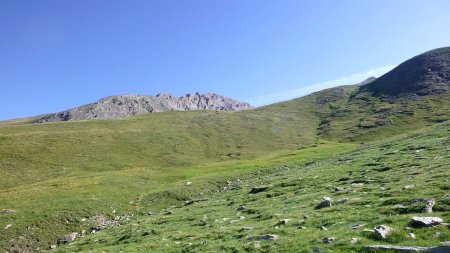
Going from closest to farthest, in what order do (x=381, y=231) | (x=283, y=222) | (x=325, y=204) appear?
(x=381, y=231) → (x=283, y=222) → (x=325, y=204)

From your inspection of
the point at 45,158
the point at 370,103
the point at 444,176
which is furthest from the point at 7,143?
the point at 370,103

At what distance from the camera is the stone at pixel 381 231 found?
53.2ft

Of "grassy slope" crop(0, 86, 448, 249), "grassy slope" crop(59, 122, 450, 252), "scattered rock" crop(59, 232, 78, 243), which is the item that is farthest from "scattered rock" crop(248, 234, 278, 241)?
"grassy slope" crop(0, 86, 448, 249)

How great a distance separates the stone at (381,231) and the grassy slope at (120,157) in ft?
105

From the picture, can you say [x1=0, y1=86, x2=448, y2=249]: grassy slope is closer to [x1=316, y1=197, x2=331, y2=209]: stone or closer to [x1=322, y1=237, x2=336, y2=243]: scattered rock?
[x1=316, y1=197, x2=331, y2=209]: stone

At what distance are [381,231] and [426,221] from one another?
2.07m

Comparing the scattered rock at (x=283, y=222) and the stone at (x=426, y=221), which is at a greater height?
the stone at (x=426, y=221)

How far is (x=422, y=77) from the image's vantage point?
17125cm

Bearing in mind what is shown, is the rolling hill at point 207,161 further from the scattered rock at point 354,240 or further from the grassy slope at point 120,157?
the scattered rock at point 354,240

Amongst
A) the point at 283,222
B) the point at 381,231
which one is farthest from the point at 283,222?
the point at 381,231

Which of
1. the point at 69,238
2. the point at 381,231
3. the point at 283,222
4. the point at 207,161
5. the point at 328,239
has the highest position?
the point at 381,231

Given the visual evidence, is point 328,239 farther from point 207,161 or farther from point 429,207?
point 207,161

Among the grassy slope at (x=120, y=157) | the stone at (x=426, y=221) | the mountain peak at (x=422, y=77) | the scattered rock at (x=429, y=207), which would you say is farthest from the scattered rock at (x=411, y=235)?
the mountain peak at (x=422, y=77)

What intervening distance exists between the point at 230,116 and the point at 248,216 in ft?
436
